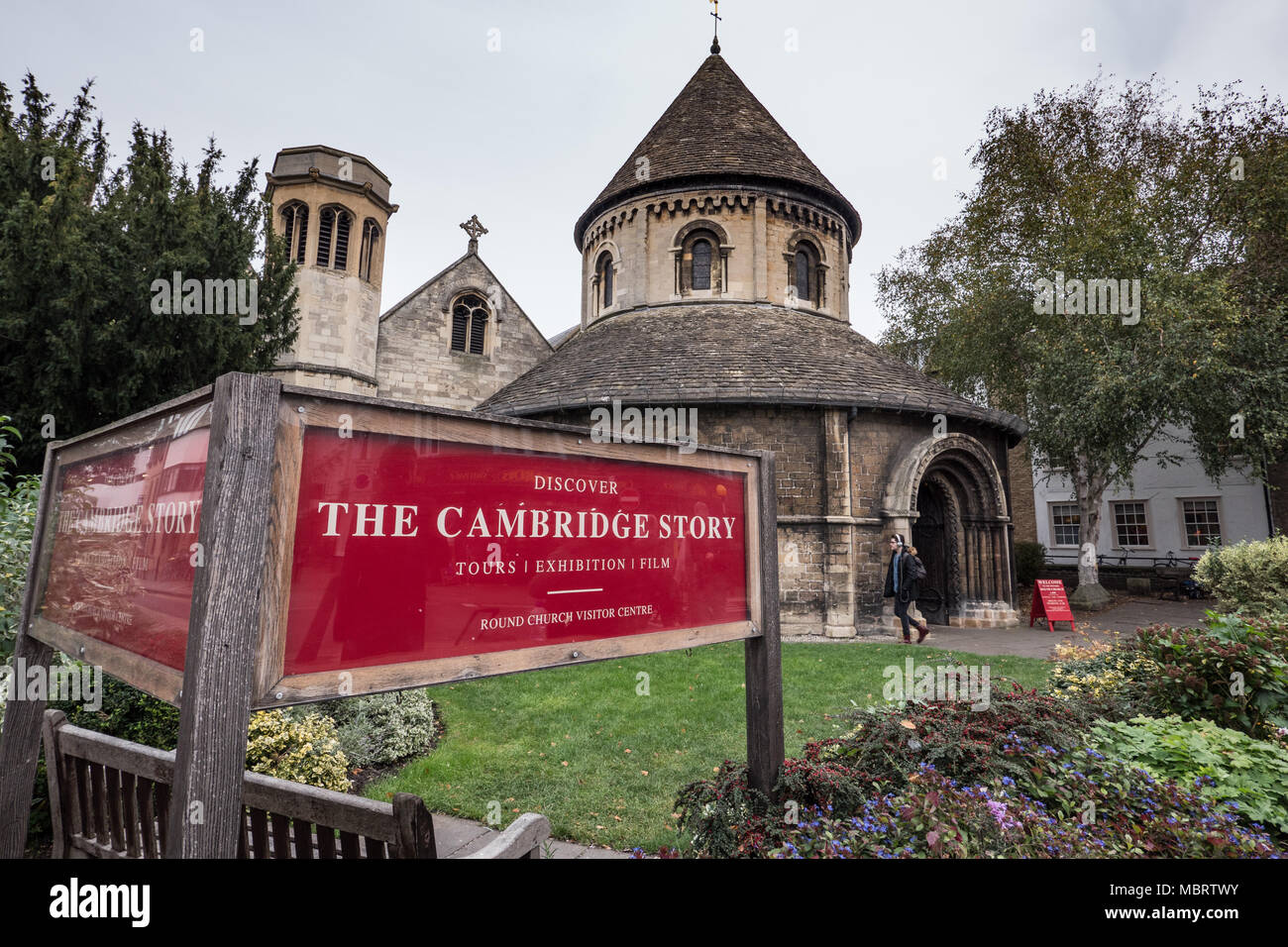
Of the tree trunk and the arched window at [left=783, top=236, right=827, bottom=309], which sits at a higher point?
the arched window at [left=783, top=236, right=827, bottom=309]

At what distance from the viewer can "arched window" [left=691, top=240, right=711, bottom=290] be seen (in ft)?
54.6

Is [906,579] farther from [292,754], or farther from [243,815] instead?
[243,815]

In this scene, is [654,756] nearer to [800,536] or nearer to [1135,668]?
[1135,668]

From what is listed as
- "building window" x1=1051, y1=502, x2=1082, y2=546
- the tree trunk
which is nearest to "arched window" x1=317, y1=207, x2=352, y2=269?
the tree trunk

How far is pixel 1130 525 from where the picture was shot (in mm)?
22703

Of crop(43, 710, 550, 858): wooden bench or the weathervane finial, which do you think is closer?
crop(43, 710, 550, 858): wooden bench

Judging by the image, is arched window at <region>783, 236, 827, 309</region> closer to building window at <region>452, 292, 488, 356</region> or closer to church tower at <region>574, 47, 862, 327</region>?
church tower at <region>574, 47, 862, 327</region>

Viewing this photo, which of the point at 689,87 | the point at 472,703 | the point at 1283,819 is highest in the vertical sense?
the point at 689,87

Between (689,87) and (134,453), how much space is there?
2175cm

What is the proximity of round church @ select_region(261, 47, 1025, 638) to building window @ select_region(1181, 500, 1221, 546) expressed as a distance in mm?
11089

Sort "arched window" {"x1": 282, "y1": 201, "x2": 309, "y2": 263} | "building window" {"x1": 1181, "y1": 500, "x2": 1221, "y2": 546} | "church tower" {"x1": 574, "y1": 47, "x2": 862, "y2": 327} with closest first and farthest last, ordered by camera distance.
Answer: "church tower" {"x1": 574, "y1": 47, "x2": 862, "y2": 327} → "arched window" {"x1": 282, "y1": 201, "x2": 309, "y2": 263} → "building window" {"x1": 1181, "y1": 500, "x2": 1221, "y2": 546}

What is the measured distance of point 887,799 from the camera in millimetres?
2703
